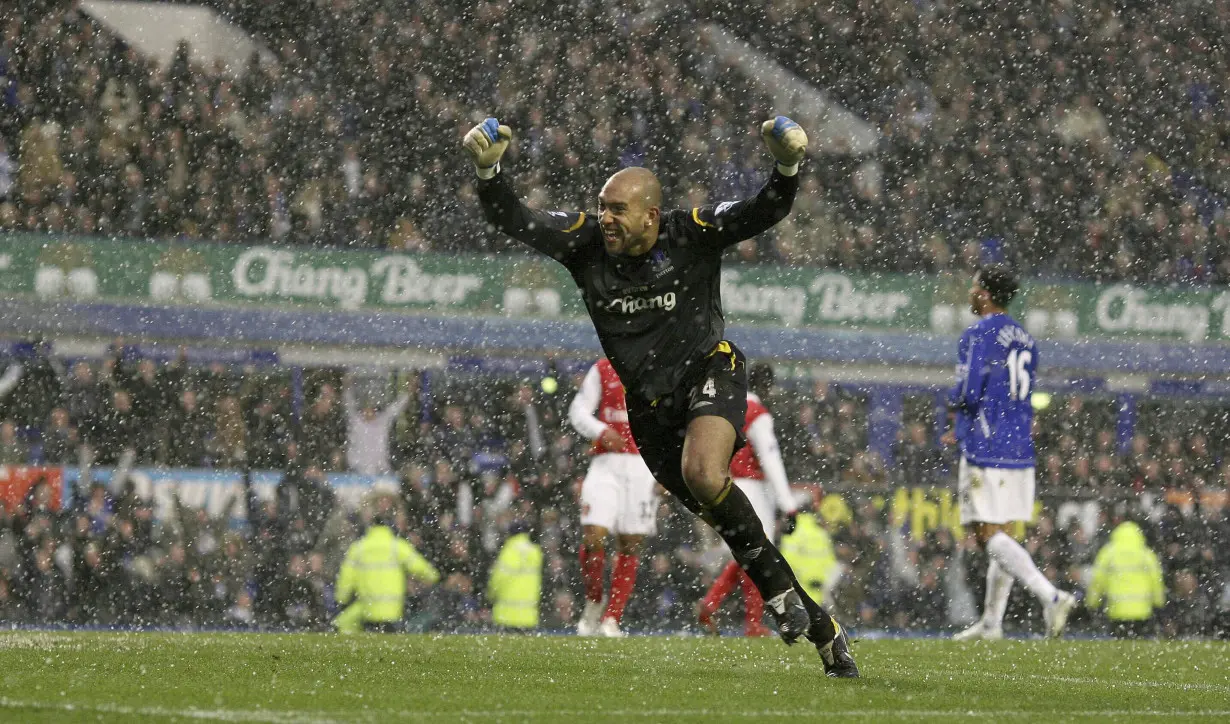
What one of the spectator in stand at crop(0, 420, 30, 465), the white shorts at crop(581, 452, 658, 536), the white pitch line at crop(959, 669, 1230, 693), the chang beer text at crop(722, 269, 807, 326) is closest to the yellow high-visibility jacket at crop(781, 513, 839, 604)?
the white shorts at crop(581, 452, 658, 536)

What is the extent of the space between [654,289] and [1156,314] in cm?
1630

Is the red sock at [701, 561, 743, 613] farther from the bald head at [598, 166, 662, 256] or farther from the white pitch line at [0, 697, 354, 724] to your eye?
the white pitch line at [0, 697, 354, 724]

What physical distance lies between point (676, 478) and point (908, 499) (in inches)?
364

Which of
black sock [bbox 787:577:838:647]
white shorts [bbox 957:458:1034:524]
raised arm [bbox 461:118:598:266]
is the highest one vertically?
raised arm [bbox 461:118:598:266]

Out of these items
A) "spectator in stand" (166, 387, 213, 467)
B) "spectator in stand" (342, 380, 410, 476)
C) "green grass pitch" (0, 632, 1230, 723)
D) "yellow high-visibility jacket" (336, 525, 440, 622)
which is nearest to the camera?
"green grass pitch" (0, 632, 1230, 723)

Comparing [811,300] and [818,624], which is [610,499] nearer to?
[818,624]

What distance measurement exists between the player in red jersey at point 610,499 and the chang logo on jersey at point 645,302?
3860 millimetres

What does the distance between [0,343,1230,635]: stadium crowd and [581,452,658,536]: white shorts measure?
12.1 feet

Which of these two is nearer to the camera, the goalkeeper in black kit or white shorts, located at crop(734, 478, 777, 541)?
the goalkeeper in black kit

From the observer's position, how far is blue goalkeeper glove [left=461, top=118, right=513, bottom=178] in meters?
5.83

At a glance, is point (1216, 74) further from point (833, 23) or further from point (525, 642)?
point (525, 642)

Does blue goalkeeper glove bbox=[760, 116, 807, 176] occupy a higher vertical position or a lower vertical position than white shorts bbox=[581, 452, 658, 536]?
higher

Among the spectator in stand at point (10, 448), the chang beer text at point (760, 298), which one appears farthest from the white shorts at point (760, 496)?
the chang beer text at point (760, 298)

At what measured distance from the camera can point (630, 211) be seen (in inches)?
236
